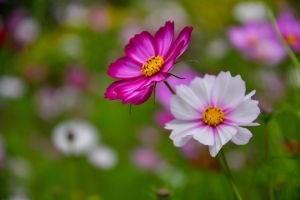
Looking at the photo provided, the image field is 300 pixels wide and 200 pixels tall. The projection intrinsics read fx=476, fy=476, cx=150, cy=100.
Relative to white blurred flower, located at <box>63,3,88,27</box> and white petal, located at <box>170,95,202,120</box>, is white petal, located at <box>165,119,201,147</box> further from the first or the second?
white blurred flower, located at <box>63,3,88,27</box>

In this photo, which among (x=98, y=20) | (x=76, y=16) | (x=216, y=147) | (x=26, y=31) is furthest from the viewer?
(x=76, y=16)

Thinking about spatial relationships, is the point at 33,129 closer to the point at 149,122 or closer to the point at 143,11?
the point at 149,122

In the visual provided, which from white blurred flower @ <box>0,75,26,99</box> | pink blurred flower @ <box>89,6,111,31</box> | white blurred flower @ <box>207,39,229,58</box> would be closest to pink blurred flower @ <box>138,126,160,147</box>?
white blurred flower @ <box>207,39,229,58</box>

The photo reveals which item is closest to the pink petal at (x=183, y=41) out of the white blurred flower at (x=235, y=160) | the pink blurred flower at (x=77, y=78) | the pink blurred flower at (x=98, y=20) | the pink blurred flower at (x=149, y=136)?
the white blurred flower at (x=235, y=160)

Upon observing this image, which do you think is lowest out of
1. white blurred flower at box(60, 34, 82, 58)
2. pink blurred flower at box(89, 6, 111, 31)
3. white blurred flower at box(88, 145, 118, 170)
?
white blurred flower at box(88, 145, 118, 170)

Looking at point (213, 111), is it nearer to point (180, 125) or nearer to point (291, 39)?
point (180, 125)

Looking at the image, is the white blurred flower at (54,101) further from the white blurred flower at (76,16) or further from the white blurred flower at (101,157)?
the white blurred flower at (76,16)

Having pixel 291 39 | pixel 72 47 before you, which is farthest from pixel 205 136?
pixel 72 47
